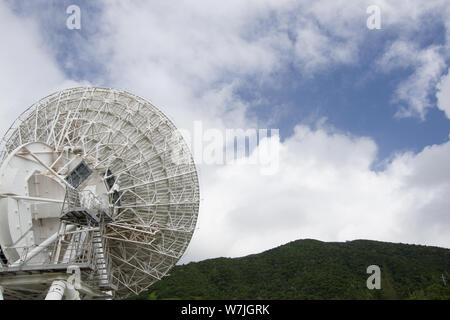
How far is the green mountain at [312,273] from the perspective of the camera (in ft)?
145

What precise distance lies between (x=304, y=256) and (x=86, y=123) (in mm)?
40067

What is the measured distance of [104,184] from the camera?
86.0 feet

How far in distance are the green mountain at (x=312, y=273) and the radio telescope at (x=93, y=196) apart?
41.4ft

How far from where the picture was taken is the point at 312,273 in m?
51.2

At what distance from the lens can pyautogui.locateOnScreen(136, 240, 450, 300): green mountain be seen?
4412 centimetres
